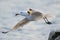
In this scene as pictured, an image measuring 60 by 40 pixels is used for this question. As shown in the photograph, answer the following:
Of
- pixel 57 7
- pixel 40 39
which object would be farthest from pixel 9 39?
pixel 57 7

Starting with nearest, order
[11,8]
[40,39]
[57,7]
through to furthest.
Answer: [40,39], [57,7], [11,8]

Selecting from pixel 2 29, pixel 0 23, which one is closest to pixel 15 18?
pixel 0 23

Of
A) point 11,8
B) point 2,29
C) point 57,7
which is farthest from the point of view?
point 11,8

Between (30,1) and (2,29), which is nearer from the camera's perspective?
(2,29)

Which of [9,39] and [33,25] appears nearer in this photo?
[9,39]

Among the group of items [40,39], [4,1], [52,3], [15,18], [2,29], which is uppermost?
[4,1]

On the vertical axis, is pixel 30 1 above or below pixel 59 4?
above

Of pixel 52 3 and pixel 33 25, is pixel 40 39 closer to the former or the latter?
pixel 33 25

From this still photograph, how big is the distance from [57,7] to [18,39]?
1.37 m

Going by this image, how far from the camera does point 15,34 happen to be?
5.13 meters

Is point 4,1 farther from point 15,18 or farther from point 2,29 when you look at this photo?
point 2,29

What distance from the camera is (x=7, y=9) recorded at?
661cm

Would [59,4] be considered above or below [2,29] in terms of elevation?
above

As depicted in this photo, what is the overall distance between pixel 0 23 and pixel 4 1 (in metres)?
1.85
